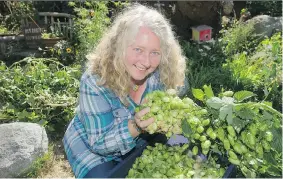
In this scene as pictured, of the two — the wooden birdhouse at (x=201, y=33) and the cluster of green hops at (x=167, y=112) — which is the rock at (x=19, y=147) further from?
the wooden birdhouse at (x=201, y=33)

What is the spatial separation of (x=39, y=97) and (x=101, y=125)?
5.99 ft

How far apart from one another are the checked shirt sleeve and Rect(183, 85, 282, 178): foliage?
1.49 feet

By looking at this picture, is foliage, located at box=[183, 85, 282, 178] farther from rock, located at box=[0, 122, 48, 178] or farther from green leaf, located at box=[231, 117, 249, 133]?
rock, located at box=[0, 122, 48, 178]

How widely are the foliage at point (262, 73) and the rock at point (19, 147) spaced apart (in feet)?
7.00

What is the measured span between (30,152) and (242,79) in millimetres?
2297

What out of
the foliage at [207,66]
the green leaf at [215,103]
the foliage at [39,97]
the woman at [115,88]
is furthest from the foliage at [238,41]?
the green leaf at [215,103]

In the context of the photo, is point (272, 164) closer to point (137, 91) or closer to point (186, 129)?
point (186, 129)

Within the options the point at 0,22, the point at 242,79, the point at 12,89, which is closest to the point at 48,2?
the point at 0,22

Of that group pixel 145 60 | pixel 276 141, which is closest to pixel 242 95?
pixel 276 141

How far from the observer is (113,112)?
1.85 meters

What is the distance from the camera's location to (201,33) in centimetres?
552

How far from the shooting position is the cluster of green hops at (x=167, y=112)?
4.49ft

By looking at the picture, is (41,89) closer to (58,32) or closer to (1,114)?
(1,114)

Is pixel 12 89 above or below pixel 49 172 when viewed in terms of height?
above
